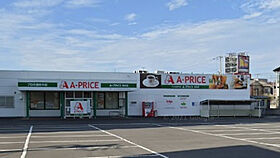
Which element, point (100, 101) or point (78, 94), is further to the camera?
point (100, 101)

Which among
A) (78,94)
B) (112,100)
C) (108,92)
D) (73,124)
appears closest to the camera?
(73,124)

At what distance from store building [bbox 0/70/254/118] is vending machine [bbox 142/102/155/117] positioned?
0.76 ft

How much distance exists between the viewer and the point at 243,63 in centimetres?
6300

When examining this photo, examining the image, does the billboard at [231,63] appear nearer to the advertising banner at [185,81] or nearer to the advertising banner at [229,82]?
the advertising banner at [229,82]

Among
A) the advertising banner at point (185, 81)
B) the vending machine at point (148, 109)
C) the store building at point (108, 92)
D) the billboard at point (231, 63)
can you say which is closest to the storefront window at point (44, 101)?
the store building at point (108, 92)

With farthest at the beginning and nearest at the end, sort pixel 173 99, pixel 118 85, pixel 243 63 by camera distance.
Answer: pixel 243 63 → pixel 173 99 → pixel 118 85

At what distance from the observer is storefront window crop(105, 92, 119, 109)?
34.9m

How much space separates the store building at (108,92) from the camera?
31.5m

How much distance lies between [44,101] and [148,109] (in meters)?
10.2

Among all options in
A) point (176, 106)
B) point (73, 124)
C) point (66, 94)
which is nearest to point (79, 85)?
point (66, 94)

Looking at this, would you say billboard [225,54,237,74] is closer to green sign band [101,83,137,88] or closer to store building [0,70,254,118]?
store building [0,70,254,118]

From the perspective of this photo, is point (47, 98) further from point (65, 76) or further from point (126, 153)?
point (126, 153)

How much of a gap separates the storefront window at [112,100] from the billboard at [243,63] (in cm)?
3355

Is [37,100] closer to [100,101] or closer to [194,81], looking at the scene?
[100,101]
